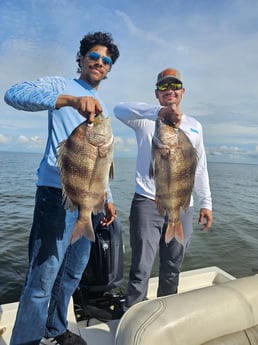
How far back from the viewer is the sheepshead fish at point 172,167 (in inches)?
84.7

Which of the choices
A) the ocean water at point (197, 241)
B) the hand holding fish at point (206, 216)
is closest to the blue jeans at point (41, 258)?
the hand holding fish at point (206, 216)

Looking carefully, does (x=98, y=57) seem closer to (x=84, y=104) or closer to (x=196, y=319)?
(x=84, y=104)

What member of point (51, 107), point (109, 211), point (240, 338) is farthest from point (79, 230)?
point (240, 338)

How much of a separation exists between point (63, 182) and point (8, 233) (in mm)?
9146

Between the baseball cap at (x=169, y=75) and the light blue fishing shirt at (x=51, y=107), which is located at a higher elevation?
the baseball cap at (x=169, y=75)

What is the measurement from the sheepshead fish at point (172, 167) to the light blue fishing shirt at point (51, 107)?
70 cm

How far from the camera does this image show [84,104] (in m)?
1.88

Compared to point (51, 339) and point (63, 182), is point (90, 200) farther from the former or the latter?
point (51, 339)

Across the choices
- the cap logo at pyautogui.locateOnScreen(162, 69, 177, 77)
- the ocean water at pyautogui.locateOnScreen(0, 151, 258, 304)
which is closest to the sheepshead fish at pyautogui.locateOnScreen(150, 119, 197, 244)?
the cap logo at pyautogui.locateOnScreen(162, 69, 177, 77)

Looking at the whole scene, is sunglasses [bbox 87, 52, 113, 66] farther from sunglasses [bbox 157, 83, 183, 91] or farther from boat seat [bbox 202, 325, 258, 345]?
boat seat [bbox 202, 325, 258, 345]

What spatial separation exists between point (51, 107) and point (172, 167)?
94 centimetres

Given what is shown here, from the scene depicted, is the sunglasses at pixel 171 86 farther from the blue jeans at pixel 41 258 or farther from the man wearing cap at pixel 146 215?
the blue jeans at pixel 41 258

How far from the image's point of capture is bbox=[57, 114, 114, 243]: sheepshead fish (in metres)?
2.02

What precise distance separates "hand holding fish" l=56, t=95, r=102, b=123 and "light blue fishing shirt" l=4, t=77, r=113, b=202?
6 centimetres
